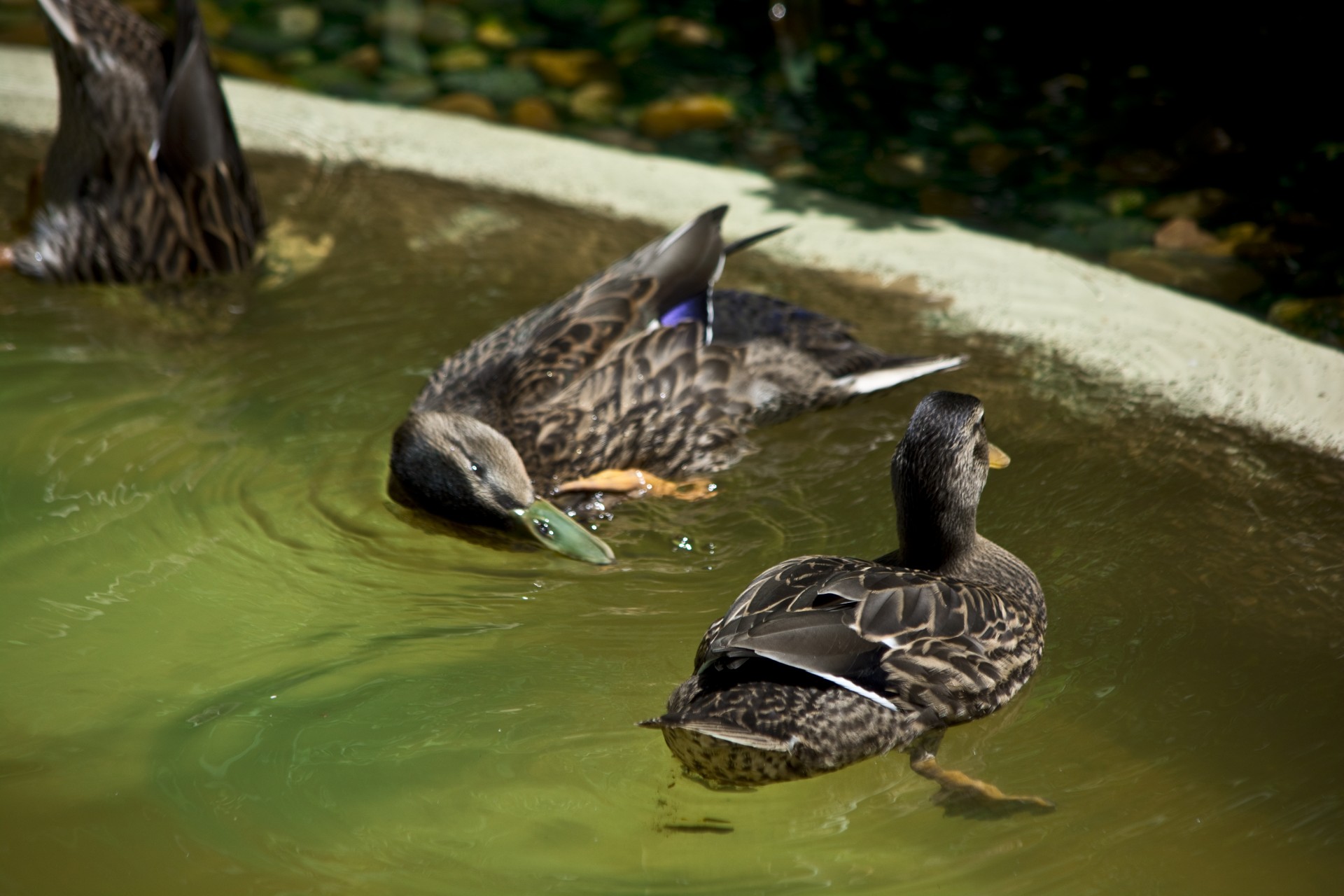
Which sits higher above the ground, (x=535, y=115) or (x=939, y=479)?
(x=535, y=115)

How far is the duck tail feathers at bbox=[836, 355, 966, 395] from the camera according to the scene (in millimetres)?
4602

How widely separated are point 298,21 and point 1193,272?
18.8 feet

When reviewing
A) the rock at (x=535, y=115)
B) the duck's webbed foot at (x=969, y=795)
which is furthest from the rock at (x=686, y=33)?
the duck's webbed foot at (x=969, y=795)

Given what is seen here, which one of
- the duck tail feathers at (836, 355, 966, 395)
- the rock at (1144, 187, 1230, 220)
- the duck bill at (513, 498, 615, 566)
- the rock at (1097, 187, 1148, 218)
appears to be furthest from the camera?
the rock at (1097, 187, 1148, 218)

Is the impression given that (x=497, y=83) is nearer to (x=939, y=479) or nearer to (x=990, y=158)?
(x=990, y=158)

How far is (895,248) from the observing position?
5.42 meters

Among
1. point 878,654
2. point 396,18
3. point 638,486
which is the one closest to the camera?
point 878,654

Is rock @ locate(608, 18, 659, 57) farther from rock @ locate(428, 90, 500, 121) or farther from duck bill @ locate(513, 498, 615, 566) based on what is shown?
duck bill @ locate(513, 498, 615, 566)

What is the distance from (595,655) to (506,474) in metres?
0.84

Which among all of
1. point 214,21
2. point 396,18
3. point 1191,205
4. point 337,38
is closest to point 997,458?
point 1191,205

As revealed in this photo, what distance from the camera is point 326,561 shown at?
150 inches

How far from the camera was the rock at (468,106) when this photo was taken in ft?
23.5

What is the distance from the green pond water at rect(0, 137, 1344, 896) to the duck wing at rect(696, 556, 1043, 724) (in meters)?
0.13

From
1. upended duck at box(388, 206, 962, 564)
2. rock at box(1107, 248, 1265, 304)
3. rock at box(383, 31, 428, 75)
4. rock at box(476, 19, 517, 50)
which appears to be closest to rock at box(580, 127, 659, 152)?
rock at box(383, 31, 428, 75)
